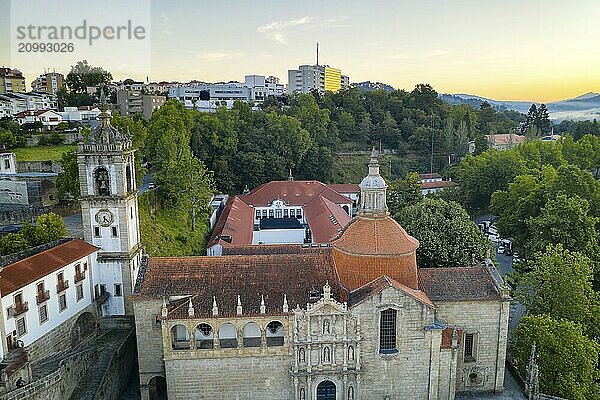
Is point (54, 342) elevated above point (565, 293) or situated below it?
below

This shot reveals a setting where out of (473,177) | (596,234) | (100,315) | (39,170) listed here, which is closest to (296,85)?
(473,177)

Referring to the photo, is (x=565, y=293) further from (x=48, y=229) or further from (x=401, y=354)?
(x=48, y=229)

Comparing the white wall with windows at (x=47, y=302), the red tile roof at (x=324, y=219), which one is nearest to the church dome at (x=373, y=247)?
the white wall with windows at (x=47, y=302)

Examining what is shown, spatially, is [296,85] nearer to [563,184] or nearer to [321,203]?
[321,203]

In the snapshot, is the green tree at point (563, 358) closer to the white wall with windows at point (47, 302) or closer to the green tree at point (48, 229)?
the white wall with windows at point (47, 302)

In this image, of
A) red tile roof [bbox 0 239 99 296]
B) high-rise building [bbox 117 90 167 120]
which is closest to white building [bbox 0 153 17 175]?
red tile roof [bbox 0 239 99 296]

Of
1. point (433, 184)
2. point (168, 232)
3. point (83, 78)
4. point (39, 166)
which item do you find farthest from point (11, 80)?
point (433, 184)

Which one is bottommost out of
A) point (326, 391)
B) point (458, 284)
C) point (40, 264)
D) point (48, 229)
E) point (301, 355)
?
point (326, 391)
